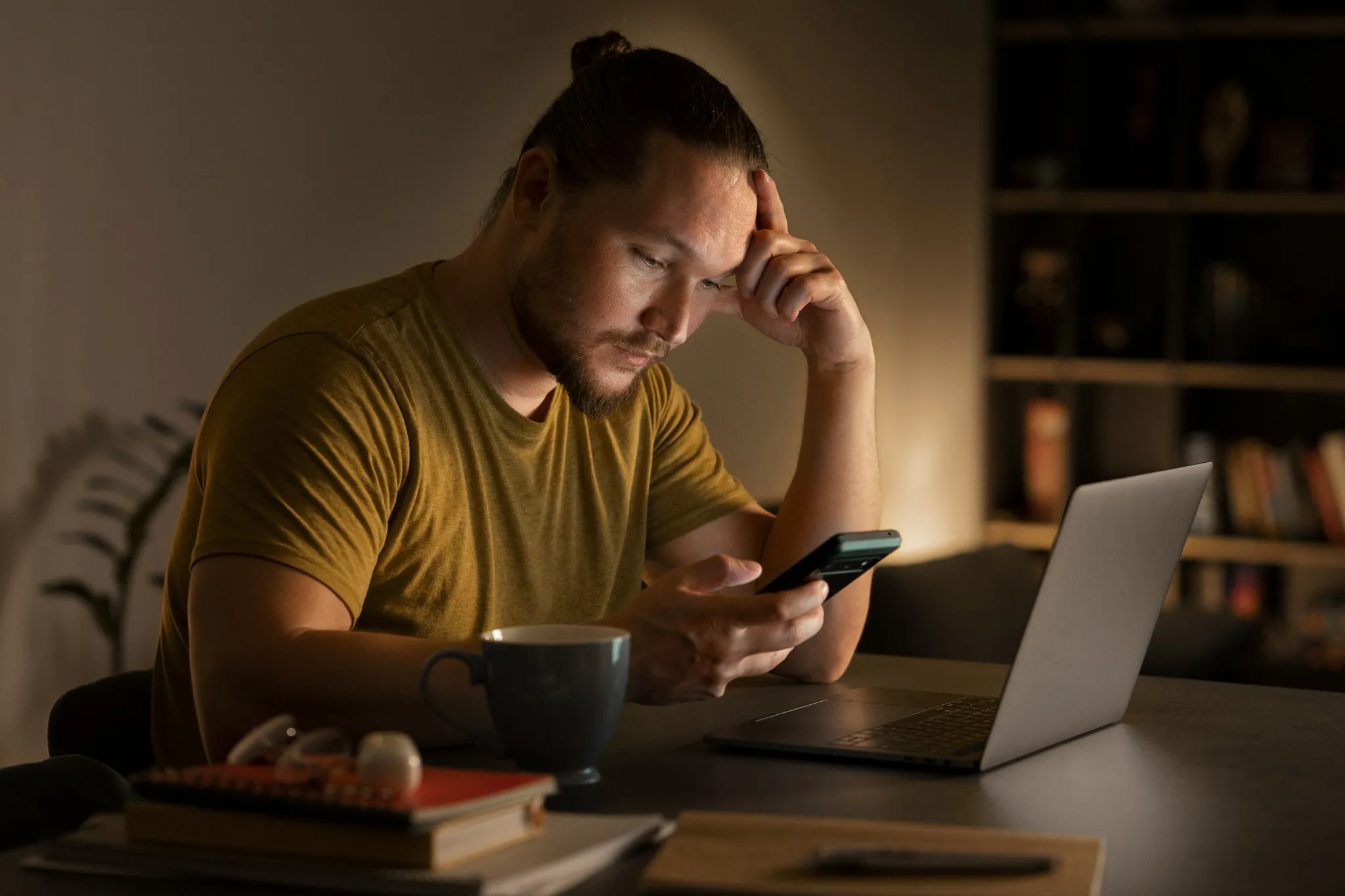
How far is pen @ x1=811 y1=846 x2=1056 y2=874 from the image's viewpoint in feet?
2.73

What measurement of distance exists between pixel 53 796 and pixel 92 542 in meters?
1.35

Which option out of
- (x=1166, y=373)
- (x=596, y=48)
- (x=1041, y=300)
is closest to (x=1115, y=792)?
Answer: (x=596, y=48)

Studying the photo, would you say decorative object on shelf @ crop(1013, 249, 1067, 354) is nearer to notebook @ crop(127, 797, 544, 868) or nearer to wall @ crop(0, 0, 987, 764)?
wall @ crop(0, 0, 987, 764)


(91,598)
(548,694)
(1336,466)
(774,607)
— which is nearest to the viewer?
(548,694)

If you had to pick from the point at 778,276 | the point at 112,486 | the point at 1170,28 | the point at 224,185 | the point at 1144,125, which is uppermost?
the point at 1170,28

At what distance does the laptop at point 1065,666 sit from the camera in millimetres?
1158

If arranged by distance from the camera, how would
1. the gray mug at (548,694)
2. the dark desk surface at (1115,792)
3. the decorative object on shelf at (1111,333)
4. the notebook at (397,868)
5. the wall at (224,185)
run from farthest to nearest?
1. the decorative object on shelf at (1111,333)
2. the wall at (224,185)
3. the gray mug at (548,694)
4. the dark desk surface at (1115,792)
5. the notebook at (397,868)

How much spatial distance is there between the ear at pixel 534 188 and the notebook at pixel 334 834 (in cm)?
90

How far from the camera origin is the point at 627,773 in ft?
3.68

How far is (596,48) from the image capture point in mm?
A: 1741

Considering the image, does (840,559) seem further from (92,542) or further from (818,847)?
(92,542)

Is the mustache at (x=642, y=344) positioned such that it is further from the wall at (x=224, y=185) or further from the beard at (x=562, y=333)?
the wall at (x=224, y=185)

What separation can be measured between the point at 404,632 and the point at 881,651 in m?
1.67

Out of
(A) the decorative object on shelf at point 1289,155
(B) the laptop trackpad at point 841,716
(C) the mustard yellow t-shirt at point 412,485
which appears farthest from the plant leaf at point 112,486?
(A) the decorative object on shelf at point 1289,155
